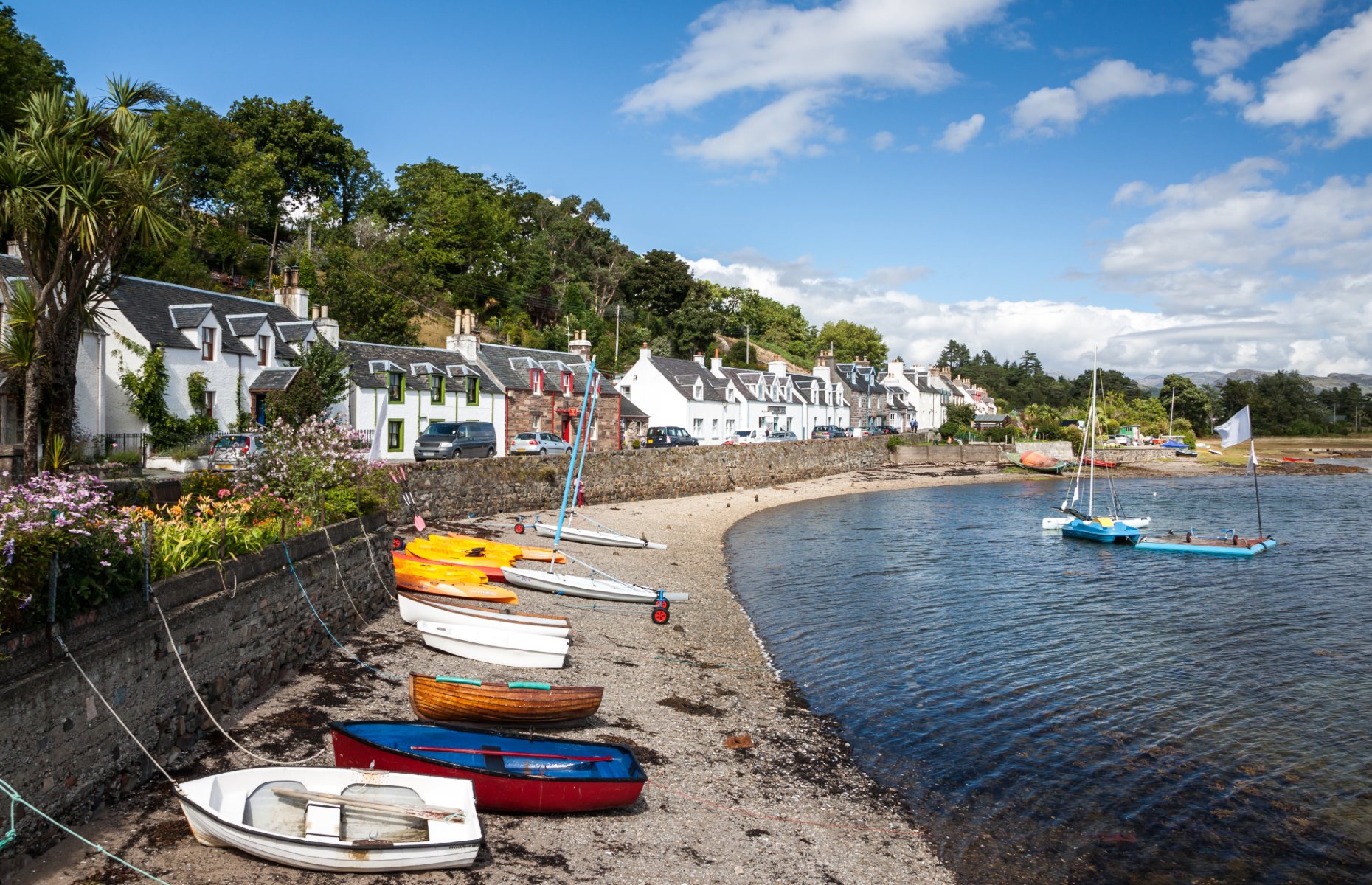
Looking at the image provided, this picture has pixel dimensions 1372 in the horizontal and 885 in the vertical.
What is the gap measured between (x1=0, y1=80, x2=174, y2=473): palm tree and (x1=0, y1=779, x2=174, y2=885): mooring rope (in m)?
12.3

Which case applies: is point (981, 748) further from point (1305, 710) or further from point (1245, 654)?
point (1245, 654)

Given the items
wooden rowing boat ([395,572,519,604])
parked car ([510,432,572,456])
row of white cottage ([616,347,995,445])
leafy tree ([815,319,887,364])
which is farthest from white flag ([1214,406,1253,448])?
leafy tree ([815,319,887,364])

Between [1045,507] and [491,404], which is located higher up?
[491,404]

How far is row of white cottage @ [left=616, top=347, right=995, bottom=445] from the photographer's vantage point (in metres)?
67.5

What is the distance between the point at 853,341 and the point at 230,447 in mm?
114619

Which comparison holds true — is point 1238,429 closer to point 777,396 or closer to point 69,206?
point 69,206

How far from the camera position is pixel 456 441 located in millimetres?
41188

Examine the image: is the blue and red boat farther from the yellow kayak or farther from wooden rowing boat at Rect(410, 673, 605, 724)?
the yellow kayak

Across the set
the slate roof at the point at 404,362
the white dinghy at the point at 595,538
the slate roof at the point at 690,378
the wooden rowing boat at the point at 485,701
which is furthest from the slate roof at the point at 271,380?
the slate roof at the point at 690,378

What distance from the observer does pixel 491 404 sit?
49.8 metres

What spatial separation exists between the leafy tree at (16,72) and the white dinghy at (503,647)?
3436 centimetres

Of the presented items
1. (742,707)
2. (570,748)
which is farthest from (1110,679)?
(570,748)

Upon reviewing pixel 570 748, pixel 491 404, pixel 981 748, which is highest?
pixel 491 404

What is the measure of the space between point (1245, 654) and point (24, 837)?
2404 cm
